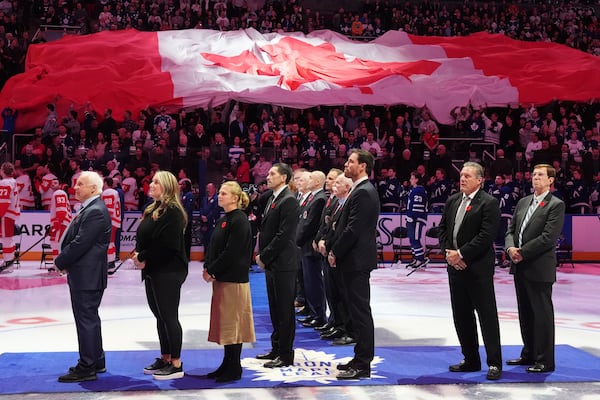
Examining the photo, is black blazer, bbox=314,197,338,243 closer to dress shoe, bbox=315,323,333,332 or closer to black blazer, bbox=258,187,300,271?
dress shoe, bbox=315,323,333,332

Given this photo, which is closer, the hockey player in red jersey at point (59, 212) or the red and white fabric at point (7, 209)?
the hockey player in red jersey at point (59, 212)

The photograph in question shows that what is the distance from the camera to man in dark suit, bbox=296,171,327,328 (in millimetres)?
9422

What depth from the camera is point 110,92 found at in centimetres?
2017

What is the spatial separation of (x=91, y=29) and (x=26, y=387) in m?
19.9

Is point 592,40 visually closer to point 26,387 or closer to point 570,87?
point 570,87

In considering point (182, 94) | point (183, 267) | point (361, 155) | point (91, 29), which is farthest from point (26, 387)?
point (91, 29)

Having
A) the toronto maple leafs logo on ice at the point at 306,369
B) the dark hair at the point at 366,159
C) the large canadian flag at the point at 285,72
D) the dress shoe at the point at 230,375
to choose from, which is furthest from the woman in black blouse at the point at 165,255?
the large canadian flag at the point at 285,72

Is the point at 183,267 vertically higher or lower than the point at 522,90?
lower

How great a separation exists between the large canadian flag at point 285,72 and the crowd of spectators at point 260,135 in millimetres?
495

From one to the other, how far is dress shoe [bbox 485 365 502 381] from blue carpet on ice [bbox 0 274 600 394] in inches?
2.6

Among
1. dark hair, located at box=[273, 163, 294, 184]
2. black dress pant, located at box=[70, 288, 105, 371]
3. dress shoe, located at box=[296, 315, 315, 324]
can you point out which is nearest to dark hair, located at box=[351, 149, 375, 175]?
dark hair, located at box=[273, 163, 294, 184]

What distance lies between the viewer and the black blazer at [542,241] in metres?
7.05

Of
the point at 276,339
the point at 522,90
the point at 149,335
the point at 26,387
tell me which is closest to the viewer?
the point at 26,387

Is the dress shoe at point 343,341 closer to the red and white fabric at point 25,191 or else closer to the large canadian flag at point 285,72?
the red and white fabric at point 25,191
